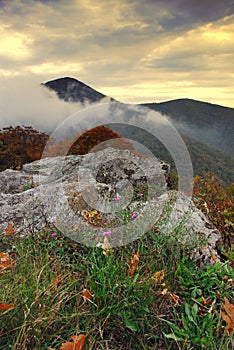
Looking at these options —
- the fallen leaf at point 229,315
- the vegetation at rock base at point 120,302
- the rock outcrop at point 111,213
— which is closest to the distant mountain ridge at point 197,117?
the rock outcrop at point 111,213

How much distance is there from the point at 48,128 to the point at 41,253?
26138 mm

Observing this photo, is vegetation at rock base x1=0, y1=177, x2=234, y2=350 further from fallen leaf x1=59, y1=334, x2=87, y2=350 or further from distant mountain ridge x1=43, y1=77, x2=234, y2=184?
distant mountain ridge x1=43, y1=77, x2=234, y2=184

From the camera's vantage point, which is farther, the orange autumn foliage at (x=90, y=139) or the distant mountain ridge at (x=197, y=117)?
the distant mountain ridge at (x=197, y=117)

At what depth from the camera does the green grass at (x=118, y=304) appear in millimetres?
2428

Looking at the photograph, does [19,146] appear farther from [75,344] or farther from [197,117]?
[197,117]


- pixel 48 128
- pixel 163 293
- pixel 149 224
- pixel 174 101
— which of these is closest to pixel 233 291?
pixel 163 293

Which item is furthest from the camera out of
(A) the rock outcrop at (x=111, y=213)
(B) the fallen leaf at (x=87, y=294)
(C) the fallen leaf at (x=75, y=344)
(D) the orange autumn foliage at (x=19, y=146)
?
(D) the orange autumn foliage at (x=19, y=146)

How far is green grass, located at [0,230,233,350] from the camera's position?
95.6 inches

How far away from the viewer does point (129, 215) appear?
3.63 m

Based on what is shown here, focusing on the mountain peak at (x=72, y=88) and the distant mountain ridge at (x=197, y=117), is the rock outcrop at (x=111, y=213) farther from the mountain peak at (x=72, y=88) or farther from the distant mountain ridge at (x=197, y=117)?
the distant mountain ridge at (x=197, y=117)

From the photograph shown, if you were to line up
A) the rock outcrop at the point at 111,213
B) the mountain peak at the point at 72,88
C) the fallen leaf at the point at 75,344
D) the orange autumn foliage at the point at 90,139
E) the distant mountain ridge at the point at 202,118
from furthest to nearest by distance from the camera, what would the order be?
the distant mountain ridge at the point at 202,118
the mountain peak at the point at 72,88
the orange autumn foliage at the point at 90,139
the rock outcrop at the point at 111,213
the fallen leaf at the point at 75,344

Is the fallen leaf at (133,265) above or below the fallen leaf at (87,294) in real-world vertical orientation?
above

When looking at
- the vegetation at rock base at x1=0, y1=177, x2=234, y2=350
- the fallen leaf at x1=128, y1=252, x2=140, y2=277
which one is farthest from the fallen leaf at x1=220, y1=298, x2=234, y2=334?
the fallen leaf at x1=128, y1=252, x2=140, y2=277

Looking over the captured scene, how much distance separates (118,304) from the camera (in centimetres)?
260
